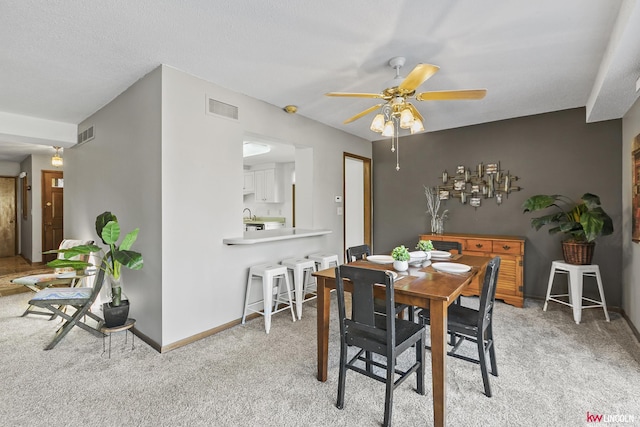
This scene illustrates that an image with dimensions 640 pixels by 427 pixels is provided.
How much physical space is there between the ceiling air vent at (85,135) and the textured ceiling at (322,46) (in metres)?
0.55

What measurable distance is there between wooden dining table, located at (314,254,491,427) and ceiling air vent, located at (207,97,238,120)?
198 centimetres

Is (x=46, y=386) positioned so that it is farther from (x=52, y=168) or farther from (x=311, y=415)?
(x=52, y=168)

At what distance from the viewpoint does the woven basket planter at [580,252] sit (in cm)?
343

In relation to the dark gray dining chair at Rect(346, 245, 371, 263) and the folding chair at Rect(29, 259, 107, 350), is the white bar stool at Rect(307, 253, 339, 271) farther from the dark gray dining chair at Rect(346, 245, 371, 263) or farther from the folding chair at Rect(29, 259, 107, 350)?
the folding chair at Rect(29, 259, 107, 350)

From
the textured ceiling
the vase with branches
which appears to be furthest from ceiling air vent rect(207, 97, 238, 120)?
the vase with branches

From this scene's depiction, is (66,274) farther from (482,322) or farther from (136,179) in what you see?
(482,322)

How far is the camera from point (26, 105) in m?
3.69

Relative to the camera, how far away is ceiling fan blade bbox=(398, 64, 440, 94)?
6.54 feet

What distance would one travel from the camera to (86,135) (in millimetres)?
4164

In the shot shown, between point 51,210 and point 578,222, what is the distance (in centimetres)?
930

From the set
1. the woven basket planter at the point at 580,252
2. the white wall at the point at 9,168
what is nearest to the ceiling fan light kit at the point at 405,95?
the woven basket planter at the point at 580,252

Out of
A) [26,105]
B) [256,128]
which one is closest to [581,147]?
[256,128]

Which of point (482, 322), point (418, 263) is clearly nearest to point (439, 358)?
point (482, 322)

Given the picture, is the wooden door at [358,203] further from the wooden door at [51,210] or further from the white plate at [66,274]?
the wooden door at [51,210]
